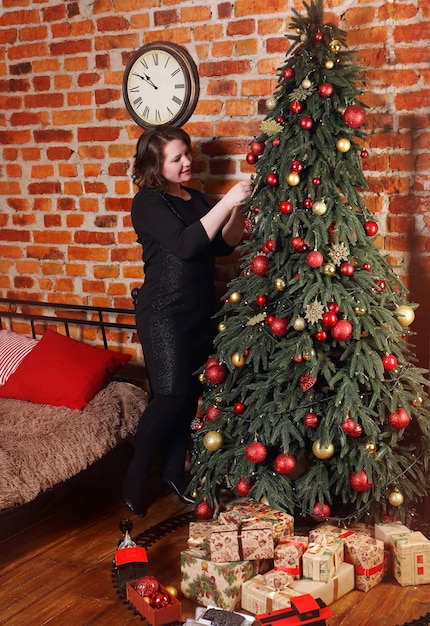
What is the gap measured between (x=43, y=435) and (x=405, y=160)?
1749 millimetres

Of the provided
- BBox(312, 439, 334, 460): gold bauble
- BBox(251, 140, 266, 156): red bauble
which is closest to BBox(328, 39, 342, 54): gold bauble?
BBox(251, 140, 266, 156): red bauble

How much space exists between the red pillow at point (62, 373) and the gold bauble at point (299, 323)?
112 centimetres

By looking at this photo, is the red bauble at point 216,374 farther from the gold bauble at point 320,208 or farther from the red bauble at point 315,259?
the gold bauble at point 320,208

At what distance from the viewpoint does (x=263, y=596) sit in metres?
2.42

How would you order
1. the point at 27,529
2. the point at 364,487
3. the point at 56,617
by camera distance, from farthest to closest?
1. the point at 27,529
2. the point at 364,487
3. the point at 56,617

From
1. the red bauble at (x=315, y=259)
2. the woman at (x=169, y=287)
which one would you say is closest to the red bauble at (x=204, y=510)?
the woman at (x=169, y=287)

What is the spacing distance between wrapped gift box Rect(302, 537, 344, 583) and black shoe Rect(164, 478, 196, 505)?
752mm

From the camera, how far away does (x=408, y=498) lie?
278 cm

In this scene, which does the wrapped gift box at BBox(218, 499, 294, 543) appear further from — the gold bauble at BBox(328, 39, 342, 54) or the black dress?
the gold bauble at BBox(328, 39, 342, 54)

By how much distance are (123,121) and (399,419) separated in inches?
74.9

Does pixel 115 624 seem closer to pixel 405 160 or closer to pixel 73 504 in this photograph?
pixel 73 504

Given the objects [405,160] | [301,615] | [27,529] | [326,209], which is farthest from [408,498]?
[27,529]

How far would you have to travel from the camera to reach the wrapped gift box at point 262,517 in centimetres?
261

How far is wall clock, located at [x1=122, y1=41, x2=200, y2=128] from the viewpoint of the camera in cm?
336
